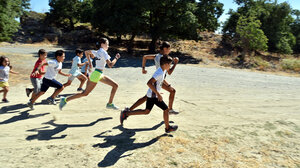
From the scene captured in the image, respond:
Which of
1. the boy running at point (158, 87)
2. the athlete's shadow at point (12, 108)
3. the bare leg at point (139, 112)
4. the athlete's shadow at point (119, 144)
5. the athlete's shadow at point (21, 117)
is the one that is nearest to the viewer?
the athlete's shadow at point (119, 144)

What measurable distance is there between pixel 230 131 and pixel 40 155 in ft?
12.3

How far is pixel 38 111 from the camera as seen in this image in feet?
18.7

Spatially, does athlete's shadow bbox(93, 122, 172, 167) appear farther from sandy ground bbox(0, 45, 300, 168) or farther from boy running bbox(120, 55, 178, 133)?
boy running bbox(120, 55, 178, 133)

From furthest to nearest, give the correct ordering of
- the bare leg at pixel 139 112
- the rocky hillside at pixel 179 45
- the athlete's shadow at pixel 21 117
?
the rocky hillside at pixel 179 45
the athlete's shadow at pixel 21 117
the bare leg at pixel 139 112

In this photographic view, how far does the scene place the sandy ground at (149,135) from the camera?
3.63m

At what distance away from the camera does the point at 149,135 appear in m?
4.55

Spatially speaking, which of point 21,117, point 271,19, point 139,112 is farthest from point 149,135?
point 271,19

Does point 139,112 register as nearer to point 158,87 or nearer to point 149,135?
point 149,135

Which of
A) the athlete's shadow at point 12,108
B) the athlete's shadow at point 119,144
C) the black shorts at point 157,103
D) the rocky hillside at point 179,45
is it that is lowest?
the athlete's shadow at point 119,144

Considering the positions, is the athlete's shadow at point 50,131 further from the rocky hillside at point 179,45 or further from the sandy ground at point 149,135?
the rocky hillside at point 179,45

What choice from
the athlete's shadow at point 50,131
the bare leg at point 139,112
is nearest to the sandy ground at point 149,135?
the athlete's shadow at point 50,131

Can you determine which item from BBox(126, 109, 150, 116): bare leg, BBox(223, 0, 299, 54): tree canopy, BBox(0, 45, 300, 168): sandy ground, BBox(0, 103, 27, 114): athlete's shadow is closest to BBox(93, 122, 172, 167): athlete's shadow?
A: BBox(0, 45, 300, 168): sandy ground

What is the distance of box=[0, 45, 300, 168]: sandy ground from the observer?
3629 millimetres

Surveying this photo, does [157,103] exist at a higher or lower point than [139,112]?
A: higher
